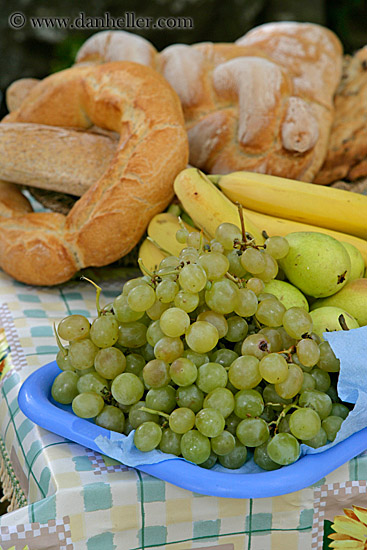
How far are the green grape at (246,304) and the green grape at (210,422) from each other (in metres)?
0.11

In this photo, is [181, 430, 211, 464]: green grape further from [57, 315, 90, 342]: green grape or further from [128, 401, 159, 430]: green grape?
[57, 315, 90, 342]: green grape

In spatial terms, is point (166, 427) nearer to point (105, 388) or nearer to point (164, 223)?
point (105, 388)

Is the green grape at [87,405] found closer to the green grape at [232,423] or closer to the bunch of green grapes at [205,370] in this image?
the bunch of green grapes at [205,370]

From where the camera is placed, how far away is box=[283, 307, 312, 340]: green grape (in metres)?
0.50

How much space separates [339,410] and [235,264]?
180mm

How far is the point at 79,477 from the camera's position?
0.47m

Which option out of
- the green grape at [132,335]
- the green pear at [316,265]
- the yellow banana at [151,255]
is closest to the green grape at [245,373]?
the green grape at [132,335]

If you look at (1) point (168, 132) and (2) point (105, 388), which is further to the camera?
(1) point (168, 132)

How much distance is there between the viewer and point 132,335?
0.52 metres

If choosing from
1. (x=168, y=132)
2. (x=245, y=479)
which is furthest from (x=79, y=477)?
(x=168, y=132)

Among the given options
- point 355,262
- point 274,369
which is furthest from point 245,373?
point 355,262

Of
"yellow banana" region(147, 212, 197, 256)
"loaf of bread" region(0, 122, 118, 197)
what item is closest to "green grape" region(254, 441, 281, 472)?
"yellow banana" region(147, 212, 197, 256)

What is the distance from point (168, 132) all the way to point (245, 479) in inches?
26.1

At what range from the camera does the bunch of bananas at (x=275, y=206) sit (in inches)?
32.1
